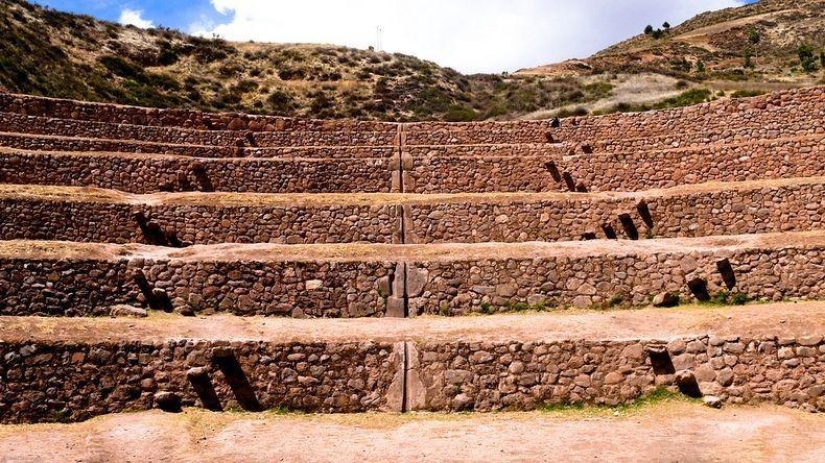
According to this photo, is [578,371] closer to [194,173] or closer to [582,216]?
[582,216]

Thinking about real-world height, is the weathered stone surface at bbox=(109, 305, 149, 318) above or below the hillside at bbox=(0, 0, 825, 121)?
below

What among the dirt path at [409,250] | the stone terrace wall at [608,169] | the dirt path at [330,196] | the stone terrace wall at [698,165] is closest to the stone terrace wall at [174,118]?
the stone terrace wall at [608,169]

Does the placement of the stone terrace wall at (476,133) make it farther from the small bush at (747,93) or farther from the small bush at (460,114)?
the small bush at (460,114)

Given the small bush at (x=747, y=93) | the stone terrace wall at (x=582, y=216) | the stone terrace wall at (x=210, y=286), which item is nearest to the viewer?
the stone terrace wall at (x=210, y=286)

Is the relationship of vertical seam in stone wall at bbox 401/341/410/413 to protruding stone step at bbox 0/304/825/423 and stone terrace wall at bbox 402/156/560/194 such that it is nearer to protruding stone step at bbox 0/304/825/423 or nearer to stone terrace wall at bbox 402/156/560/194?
protruding stone step at bbox 0/304/825/423

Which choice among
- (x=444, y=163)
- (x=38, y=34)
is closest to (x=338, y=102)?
(x=38, y=34)

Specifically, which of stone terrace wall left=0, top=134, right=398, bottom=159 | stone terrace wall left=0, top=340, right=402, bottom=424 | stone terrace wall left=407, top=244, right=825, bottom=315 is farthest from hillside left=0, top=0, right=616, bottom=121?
stone terrace wall left=407, top=244, right=825, bottom=315

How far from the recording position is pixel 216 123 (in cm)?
3053

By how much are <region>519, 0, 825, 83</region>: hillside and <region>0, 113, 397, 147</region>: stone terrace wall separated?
47692 millimetres

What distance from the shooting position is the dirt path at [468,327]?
563 inches

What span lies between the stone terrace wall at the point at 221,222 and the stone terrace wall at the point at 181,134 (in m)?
8.35

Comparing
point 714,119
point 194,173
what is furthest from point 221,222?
point 714,119

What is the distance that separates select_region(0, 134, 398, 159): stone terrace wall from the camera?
2525cm

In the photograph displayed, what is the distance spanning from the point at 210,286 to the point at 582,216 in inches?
445
